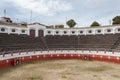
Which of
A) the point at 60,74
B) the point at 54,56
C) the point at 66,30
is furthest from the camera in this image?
the point at 66,30

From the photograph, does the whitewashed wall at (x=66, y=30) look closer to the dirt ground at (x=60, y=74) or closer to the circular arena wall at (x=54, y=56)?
the circular arena wall at (x=54, y=56)

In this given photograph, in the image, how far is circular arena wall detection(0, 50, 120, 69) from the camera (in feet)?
66.3

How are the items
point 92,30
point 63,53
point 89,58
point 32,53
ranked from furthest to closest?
point 92,30 < point 63,53 < point 89,58 < point 32,53

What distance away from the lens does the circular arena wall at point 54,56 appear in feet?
66.3

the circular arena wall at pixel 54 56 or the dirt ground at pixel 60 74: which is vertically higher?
the circular arena wall at pixel 54 56

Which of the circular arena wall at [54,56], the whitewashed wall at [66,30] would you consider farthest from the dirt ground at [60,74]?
Result: the whitewashed wall at [66,30]

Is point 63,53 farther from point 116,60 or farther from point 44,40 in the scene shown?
point 116,60

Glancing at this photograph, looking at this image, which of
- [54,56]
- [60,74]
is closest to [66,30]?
[54,56]

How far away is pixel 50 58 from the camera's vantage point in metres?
28.2

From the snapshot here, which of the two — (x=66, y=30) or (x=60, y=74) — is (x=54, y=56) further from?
(x=66, y=30)

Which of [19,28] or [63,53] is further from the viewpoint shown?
[19,28]

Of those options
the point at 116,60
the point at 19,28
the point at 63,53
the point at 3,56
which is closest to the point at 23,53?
the point at 3,56

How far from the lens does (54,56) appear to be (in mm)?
28875

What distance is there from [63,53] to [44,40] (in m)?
9.54
